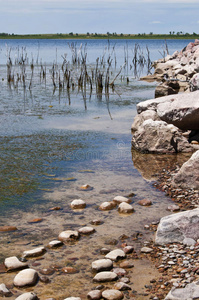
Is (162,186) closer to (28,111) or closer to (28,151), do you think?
(28,151)

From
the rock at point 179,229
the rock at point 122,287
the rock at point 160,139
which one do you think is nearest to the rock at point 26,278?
the rock at point 122,287

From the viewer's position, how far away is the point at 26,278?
309 centimetres

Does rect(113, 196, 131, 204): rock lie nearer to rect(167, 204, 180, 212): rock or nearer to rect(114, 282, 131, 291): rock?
rect(167, 204, 180, 212): rock

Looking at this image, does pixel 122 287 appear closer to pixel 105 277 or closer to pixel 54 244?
pixel 105 277

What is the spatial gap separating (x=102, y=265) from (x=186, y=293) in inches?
33.8

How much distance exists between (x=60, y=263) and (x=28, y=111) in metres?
7.88

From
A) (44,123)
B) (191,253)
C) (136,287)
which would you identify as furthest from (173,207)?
(44,123)

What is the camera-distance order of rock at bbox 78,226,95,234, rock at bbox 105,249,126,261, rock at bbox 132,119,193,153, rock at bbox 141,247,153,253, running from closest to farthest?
→ 1. rock at bbox 105,249,126,261
2. rock at bbox 141,247,153,253
3. rock at bbox 78,226,95,234
4. rock at bbox 132,119,193,153

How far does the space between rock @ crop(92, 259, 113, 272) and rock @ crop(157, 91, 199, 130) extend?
4.22 meters

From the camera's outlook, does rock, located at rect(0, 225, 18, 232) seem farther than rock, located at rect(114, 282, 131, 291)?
Yes

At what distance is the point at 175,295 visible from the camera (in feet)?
8.68

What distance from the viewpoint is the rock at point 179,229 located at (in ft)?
12.0

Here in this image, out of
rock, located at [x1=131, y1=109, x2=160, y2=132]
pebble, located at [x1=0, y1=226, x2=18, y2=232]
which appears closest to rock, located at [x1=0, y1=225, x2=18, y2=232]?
pebble, located at [x1=0, y1=226, x2=18, y2=232]

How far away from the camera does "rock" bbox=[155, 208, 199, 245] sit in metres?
3.64
